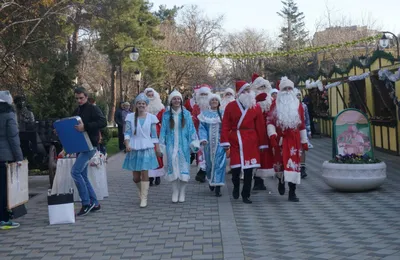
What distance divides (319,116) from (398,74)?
44.9 feet

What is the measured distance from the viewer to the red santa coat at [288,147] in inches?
356

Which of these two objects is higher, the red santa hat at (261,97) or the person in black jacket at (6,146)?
the red santa hat at (261,97)

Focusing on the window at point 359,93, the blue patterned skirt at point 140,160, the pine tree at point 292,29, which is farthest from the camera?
the pine tree at point 292,29

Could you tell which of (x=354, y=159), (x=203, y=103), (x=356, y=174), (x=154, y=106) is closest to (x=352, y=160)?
(x=354, y=159)

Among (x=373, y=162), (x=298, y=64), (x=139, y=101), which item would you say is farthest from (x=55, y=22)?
(x=298, y=64)

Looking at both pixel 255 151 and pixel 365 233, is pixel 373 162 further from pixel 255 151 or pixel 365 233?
pixel 365 233

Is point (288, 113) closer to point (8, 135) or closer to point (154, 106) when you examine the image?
point (154, 106)

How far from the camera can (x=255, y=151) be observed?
9.09m

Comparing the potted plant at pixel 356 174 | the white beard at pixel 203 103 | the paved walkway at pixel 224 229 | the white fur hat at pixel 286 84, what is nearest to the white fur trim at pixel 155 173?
the paved walkway at pixel 224 229

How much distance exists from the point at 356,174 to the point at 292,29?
204ft

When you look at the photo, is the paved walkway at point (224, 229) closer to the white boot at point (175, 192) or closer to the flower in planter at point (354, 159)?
the white boot at point (175, 192)

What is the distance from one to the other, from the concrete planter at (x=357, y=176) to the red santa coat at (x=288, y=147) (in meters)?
0.86

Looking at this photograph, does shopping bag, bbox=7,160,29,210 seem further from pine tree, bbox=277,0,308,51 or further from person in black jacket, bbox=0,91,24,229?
pine tree, bbox=277,0,308,51

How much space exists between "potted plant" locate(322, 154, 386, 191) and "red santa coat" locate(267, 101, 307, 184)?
85 centimetres
